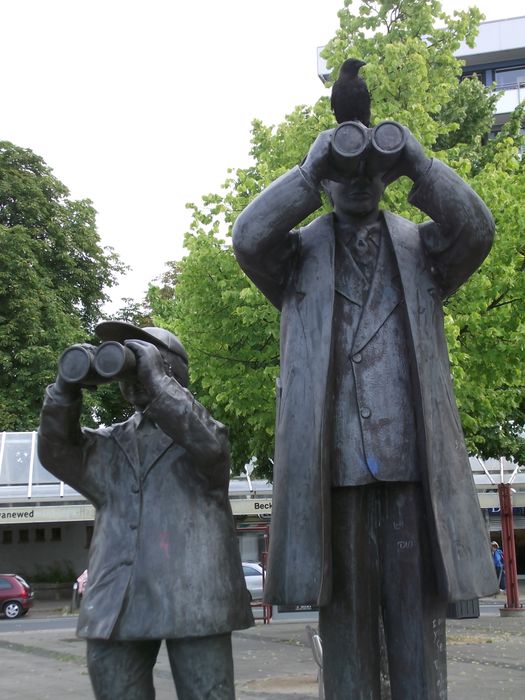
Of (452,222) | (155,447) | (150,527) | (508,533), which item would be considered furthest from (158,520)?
(508,533)

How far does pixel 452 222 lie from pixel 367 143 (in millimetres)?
422

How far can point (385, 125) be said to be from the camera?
3.22 metres

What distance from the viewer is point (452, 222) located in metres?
3.35

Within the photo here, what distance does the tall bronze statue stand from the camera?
3.21 metres

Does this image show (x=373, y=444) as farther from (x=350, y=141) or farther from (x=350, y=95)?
(x=350, y=95)

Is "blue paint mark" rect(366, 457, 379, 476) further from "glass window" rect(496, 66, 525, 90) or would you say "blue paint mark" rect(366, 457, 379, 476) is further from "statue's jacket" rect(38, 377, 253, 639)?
"glass window" rect(496, 66, 525, 90)

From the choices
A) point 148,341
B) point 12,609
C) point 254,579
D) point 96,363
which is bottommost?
point 12,609

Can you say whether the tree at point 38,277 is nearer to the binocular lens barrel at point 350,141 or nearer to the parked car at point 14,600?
the parked car at point 14,600

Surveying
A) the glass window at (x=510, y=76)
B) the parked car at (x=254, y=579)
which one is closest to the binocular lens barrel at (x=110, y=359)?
the parked car at (x=254, y=579)

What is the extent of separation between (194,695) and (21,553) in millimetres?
29804

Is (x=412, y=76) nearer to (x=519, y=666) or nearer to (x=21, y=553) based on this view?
(x=519, y=666)

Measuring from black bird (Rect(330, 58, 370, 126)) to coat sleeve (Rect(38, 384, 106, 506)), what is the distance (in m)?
1.49

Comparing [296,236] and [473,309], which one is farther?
[473,309]

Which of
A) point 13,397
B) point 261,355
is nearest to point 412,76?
point 261,355
